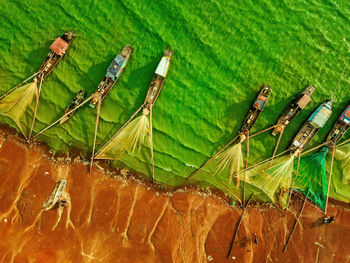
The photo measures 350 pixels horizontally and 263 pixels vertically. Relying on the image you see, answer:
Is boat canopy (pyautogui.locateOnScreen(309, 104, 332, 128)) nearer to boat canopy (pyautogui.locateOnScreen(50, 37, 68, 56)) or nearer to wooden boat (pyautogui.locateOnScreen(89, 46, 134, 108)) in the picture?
wooden boat (pyautogui.locateOnScreen(89, 46, 134, 108))

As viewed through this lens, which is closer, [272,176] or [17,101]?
[17,101]

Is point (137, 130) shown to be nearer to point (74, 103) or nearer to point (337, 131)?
point (74, 103)

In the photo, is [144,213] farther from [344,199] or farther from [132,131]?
[344,199]

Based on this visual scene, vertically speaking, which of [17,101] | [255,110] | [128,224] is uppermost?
[255,110]

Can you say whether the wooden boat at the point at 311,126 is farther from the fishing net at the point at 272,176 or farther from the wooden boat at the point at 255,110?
the wooden boat at the point at 255,110

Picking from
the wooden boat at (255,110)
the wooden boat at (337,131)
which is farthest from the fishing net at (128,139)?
the wooden boat at (337,131)

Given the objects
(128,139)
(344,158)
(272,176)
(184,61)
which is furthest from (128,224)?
(344,158)
